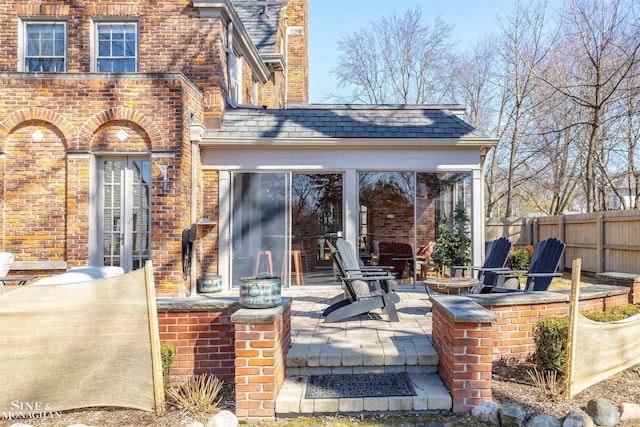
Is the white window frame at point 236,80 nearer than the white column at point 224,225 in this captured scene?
No

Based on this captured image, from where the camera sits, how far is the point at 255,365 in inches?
142

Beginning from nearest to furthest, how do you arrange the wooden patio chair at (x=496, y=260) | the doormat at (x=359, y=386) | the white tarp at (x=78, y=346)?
the white tarp at (x=78, y=346) → the doormat at (x=359, y=386) → the wooden patio chair at (x=496, y=260)

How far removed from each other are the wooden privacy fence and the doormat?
899 cm

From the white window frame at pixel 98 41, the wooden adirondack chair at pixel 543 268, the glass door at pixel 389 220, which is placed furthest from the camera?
the white window frame at pixel 98 41

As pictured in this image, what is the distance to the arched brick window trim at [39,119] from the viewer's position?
7.63 meters

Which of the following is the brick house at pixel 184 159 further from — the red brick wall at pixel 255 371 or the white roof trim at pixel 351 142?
the red brick wall at pixel 255 371

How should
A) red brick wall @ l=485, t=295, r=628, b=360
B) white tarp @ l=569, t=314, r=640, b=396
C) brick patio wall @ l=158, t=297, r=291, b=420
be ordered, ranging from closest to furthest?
white tarp @ l=569, t=314, r=640, b=396 < brick patio wall @ l=158, t=297, r=291, b=420 < red brick wall @ l=485, t=295, r=628, b=360

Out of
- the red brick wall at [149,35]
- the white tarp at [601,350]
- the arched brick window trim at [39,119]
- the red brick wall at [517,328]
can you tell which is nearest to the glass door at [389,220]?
the red brick wall at [149,35]

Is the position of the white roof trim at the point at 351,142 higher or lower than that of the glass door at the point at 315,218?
higher

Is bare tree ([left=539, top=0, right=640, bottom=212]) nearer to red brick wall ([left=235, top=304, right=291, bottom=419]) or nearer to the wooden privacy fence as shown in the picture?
the wooden privacy fence

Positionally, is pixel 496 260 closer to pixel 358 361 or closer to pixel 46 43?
pixel 358 361

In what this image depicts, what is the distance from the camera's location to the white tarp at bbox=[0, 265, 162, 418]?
11.6 feet

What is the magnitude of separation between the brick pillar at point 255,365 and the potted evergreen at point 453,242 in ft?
20.1

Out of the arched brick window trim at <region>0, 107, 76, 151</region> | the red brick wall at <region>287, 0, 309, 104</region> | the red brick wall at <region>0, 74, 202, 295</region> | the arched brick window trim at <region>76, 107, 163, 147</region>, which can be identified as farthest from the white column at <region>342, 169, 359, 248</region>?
the red brick wall at <region>287, 0, 309, 104</region>
